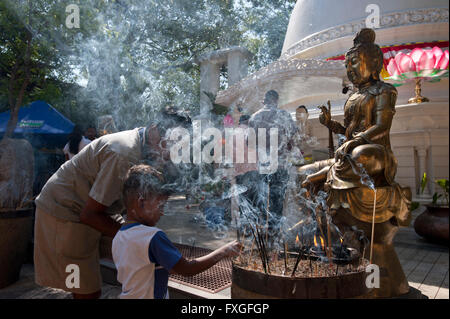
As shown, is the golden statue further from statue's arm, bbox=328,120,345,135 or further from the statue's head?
statue's arm, bbox=328,120,345,135

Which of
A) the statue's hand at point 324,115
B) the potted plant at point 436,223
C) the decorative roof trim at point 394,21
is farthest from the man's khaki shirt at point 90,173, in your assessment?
the decorative roof trim at point 394,21

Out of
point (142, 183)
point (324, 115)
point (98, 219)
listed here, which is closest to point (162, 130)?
point (142, 183)

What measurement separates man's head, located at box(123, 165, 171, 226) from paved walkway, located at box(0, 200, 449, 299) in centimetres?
128

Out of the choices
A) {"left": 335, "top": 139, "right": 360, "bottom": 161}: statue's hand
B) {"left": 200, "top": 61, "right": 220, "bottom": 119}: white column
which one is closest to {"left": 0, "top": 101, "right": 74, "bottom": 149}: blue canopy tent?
{"left": 200, "top": 61, "right": 220, "bottom": 119}: white column

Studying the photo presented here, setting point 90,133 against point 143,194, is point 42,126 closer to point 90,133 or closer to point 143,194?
point 90,133

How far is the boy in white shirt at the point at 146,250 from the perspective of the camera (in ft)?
5.09

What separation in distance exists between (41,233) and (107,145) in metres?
0.82

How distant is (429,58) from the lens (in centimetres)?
571

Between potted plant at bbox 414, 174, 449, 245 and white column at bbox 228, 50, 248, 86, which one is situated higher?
white column at bbox 228, 50, 248, 86

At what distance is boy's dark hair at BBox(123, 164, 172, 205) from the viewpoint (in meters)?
1.65

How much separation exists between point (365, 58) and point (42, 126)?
7.04 meters

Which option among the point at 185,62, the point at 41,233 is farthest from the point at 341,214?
the point at 185,62

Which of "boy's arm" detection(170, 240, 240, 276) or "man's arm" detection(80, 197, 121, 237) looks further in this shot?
"man's arm" detection(80, 197, 121, 237)
